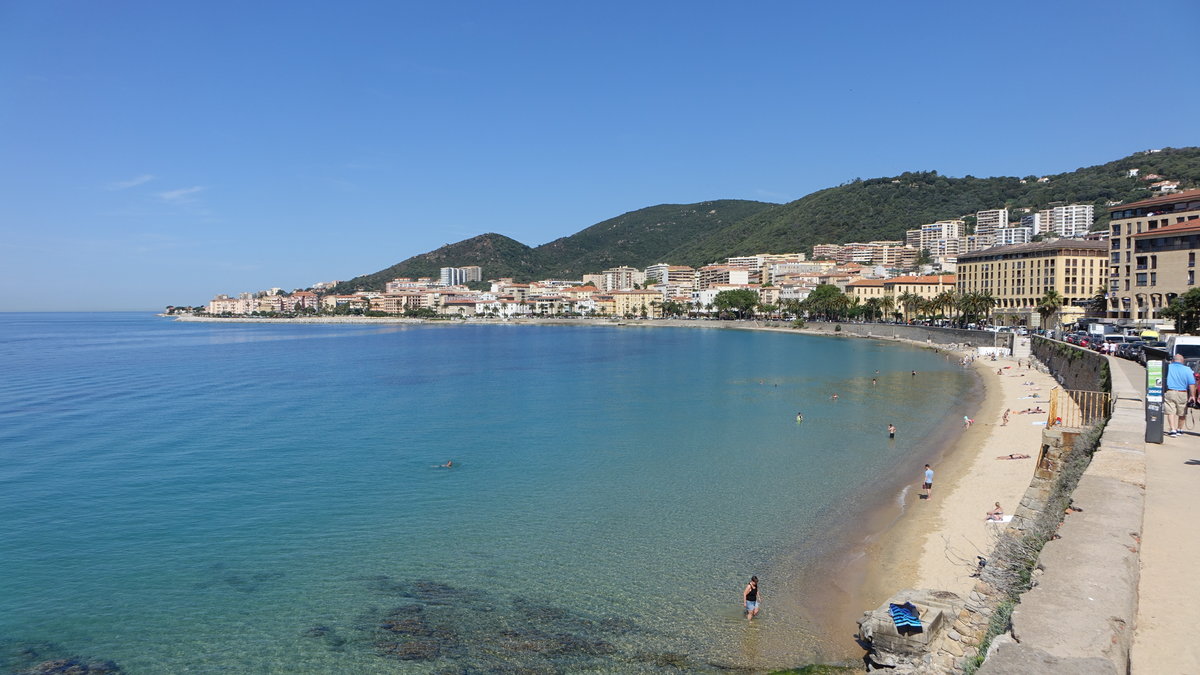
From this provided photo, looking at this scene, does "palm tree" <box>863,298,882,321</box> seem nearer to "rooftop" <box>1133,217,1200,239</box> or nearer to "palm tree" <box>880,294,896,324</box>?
"palm tree" <box>880,294,896,324</box>

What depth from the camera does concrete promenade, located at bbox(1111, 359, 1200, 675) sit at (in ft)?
17.9

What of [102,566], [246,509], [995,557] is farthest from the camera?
[246,509]

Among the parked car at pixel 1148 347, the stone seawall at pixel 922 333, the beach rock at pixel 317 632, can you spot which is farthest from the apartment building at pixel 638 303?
the beach rock at pixel 317 632

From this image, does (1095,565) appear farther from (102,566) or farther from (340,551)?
(102,566)

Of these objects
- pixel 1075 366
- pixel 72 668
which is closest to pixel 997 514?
pixel 72 668

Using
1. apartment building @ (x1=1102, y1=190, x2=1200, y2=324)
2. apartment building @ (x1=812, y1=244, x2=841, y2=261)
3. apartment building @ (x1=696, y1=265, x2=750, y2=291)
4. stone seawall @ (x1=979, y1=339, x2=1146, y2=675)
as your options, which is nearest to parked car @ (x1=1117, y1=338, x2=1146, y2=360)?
apartment building @ (x1=1102, y1=190, x2=1200, y2=324)

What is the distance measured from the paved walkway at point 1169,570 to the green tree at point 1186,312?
33438mm

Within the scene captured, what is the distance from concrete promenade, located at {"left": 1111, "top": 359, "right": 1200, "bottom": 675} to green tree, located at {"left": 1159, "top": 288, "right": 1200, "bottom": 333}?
33437mm

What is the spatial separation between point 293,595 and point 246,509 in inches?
247

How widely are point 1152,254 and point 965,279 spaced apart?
44.8 meters

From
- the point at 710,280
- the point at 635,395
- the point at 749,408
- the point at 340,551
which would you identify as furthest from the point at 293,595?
the point at 710,280

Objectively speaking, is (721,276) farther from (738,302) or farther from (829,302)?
(829,302)

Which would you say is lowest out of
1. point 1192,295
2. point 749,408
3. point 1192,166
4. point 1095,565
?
point 749,408

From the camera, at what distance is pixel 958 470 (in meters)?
19.9
